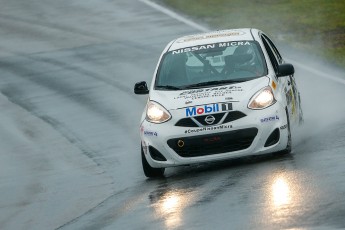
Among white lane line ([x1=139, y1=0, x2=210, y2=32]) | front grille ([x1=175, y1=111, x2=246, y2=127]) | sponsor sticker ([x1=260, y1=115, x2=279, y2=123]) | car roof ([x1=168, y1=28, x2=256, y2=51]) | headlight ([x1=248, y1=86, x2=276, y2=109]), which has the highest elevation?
car roof ([x1=168, y1=28, x2=256, y2=51])

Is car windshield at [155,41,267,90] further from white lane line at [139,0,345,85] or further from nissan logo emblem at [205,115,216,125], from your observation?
white lane line at [139,0,345,85]

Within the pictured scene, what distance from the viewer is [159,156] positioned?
1444cm

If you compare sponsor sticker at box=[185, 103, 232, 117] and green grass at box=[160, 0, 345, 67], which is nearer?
sponsor sticker at box=[185, 103, 232, 117]

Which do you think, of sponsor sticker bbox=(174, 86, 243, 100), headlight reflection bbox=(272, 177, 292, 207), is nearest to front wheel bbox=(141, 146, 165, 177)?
sponsor sticker bbox=(174, 86, 243, 100)

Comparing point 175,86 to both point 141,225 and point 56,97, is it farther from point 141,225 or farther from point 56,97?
point 56,97

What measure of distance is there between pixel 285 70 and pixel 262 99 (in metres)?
0.90

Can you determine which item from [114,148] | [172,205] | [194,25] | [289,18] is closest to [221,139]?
[172,205]

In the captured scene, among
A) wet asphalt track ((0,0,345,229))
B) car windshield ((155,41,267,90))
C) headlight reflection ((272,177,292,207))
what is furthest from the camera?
car windshield ((155,41,267,90))

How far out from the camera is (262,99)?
1448cm

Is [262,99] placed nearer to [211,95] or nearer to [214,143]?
[211,95]

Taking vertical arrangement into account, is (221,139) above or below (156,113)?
below

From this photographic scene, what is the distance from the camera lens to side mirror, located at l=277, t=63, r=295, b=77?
1520cm

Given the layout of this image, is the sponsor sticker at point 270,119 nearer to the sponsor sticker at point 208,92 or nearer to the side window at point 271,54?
the sponsor sticker at point 208,92

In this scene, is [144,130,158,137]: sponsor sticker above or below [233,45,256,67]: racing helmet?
below
